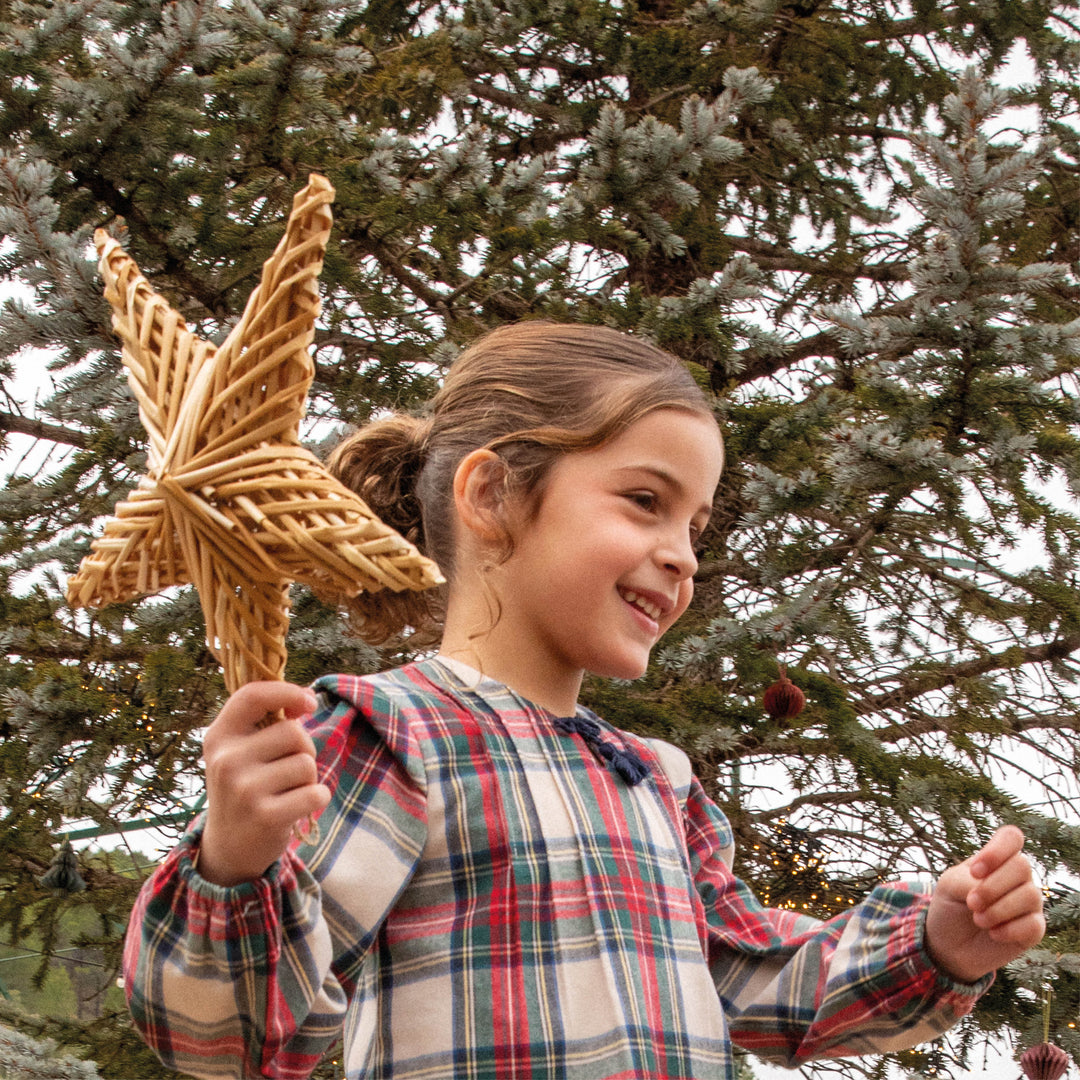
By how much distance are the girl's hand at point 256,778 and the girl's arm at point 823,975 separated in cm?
75

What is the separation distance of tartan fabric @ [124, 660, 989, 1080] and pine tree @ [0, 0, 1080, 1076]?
93 centimetres

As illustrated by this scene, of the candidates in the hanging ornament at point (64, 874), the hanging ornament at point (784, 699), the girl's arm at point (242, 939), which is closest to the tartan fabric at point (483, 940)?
the girl's arm at point (242, 939)

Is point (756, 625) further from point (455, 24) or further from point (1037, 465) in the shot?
point (455, 24)

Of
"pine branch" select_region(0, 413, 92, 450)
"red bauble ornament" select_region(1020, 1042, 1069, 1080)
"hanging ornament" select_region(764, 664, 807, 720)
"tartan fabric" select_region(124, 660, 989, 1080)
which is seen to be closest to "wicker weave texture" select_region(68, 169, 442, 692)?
"tartan fabric" select_region(124, 660, 989, 1080)

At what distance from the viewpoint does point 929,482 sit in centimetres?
232

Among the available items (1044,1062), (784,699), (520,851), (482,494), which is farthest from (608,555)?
(784,699)

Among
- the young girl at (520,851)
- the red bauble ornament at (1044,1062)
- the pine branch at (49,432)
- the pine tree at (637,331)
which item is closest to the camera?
the young girl at (520,851)

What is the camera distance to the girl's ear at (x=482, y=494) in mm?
1457

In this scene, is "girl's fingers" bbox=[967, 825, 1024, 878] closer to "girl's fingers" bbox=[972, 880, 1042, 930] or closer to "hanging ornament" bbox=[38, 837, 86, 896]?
"girl's fingers" bbox=[972, 880, 1042, 930]

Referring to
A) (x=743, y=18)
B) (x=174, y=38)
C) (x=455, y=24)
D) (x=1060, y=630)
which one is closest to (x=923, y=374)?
(x=1060, y=630)

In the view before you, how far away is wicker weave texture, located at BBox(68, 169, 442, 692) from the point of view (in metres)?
0.88

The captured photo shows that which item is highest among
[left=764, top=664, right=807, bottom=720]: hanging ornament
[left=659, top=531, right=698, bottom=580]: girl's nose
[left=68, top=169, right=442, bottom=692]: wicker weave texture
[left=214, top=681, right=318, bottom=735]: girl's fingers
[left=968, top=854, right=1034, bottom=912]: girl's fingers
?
[left=764, top=664, right=807, bottom=720]: hanging ornament

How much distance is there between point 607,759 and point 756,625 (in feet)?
3.08

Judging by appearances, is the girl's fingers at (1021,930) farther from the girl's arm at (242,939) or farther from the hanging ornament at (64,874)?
the hanging ornament at (64,874)
